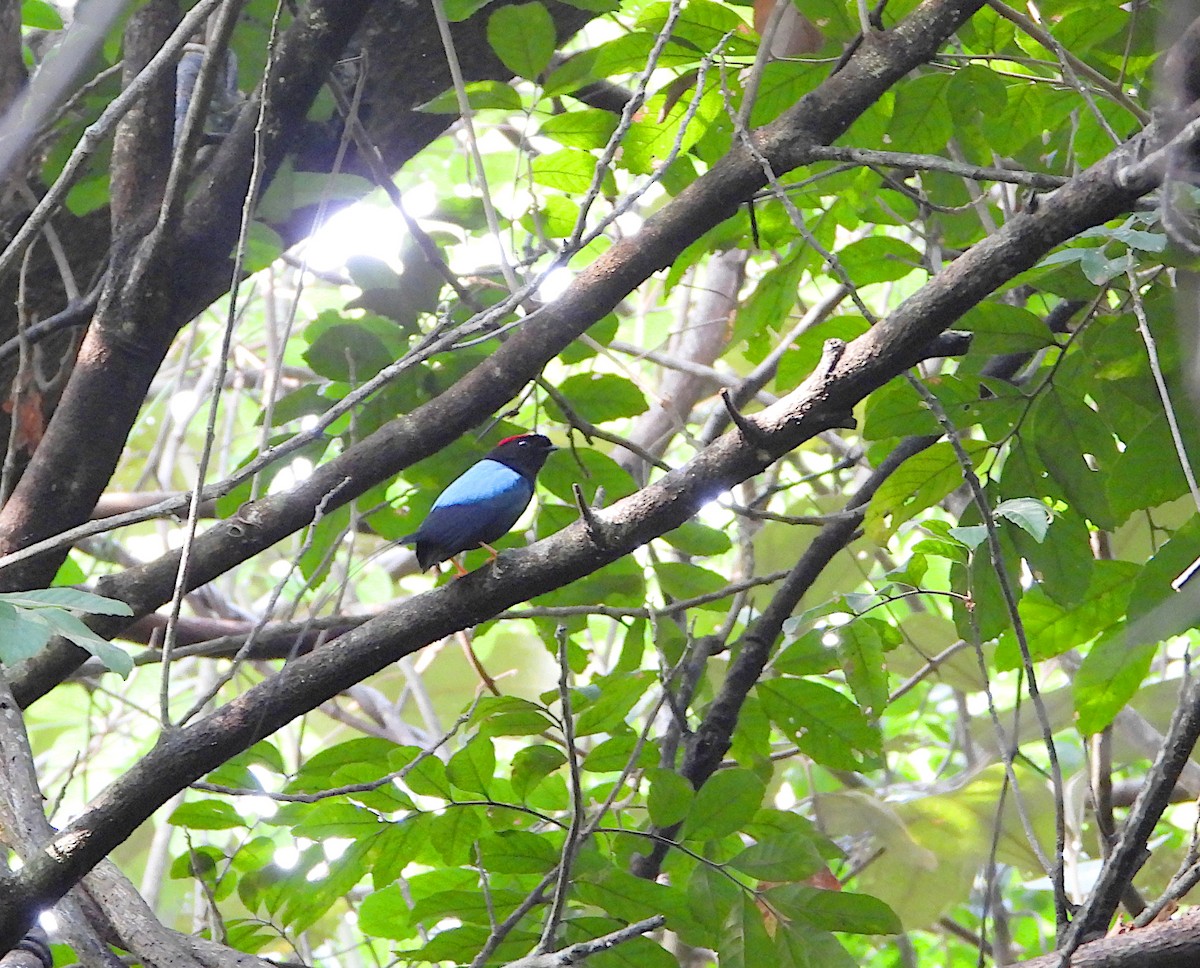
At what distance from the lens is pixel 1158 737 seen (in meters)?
3.83

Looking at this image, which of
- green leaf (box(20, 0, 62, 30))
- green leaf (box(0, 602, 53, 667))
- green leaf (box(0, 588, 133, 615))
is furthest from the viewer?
green leaf (box(20, 0, 62, 30))

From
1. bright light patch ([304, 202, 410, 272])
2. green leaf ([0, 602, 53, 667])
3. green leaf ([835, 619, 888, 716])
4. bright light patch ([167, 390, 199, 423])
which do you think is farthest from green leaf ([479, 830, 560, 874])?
bright light patch ([167, 390, 199, 423])

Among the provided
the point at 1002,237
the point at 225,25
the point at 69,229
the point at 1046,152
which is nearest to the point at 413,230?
the point at 225,25

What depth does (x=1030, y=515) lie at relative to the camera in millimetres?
2051

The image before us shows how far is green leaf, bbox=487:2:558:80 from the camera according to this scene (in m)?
2.94

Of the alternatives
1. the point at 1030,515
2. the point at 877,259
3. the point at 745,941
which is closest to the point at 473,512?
the point at 745,941

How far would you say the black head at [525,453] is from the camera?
10.2 feet

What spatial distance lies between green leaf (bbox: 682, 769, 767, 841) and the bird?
2.61ft

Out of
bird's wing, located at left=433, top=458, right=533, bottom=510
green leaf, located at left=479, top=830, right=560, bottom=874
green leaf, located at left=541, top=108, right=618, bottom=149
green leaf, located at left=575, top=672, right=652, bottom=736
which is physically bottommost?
green leaf, located at left=479, top=830, right=560, bottom=874

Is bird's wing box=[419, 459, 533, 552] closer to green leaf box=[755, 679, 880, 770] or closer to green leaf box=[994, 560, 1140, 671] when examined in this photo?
green leaf box=[755, 679, 880, 770]

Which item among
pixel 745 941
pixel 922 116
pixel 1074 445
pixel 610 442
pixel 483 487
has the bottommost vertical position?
pixel 745 941

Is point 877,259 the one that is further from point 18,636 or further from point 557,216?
point 18,636

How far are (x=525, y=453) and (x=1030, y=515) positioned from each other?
1.43 metres

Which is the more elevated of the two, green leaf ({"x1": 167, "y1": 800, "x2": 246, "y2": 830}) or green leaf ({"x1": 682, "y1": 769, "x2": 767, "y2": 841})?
green leaf ({"x1": 167, "y1": 800, "x2": 246, "y2": 830})
